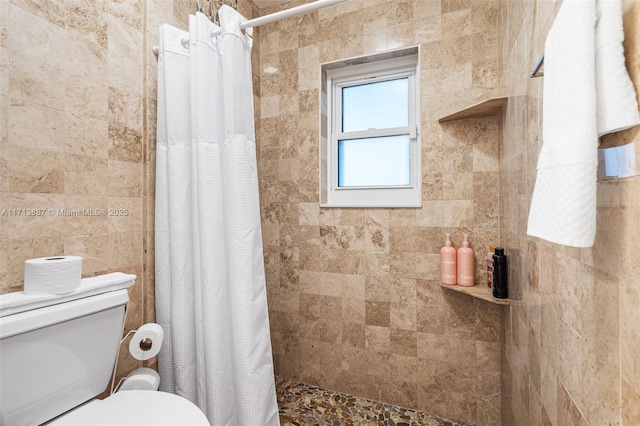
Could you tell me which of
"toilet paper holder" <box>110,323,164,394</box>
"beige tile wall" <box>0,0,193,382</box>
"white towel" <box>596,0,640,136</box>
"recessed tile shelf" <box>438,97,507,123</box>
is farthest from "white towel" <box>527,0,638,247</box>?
"beige tile wall" <box>0,0,193,382</box>

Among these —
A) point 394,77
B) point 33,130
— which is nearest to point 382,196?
point 394,77

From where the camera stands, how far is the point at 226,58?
1234 millimetres

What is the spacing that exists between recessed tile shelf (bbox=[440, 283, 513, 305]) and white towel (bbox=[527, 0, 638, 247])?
901 mm

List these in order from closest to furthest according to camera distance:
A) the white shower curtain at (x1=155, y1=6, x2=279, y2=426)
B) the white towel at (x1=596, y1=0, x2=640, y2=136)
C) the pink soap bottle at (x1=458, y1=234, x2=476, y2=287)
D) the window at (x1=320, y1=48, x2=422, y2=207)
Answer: the white towel at (x1=596, y1=0, x2=640, y2=136) → the white shower curtain at (x1=155, y1=6, x2=279, y2=426) → the pink soap bottle at (x1=458, y1=234, x2=476, y2=287) → the window at (x1=320, y1=48, x2=422, y2=207)

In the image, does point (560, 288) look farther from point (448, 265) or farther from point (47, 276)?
Answer: point (47, 276)

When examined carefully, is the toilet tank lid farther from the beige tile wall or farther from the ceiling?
the ceiling

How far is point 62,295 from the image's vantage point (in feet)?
2.93

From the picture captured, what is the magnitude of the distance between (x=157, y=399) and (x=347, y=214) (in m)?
1.20

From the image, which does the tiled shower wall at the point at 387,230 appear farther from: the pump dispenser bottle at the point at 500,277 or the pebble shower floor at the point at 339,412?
the pump dispenser bottle at the point at 500,277

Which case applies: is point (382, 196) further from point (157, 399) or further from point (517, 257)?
point (157, 399)

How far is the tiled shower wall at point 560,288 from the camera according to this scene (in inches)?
18.5

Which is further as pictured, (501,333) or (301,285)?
(301,285)

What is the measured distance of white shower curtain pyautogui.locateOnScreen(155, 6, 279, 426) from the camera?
1.22m

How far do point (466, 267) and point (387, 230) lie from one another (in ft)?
1.41
